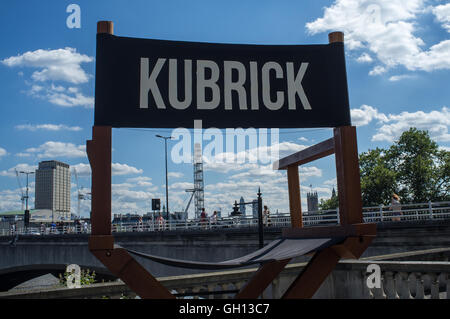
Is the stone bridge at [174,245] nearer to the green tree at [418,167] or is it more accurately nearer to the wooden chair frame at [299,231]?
the wooden chair frame at [299,231]

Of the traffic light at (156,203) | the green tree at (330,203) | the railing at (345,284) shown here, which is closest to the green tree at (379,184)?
the green tree at (330,203)

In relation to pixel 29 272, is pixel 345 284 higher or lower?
higher

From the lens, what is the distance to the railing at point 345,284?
19.6ft

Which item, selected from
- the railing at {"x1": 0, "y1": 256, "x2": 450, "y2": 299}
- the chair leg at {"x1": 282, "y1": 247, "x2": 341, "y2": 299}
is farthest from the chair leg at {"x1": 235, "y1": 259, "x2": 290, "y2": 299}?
the railing at {"x1": 0, "y1": 256, "x2": 450, "y2": 299}

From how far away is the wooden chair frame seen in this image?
3029 mm

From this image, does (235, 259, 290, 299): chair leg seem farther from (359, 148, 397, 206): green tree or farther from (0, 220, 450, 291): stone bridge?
(359, 148, 397, 206): green tree

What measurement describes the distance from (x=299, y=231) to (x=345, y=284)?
4067mm

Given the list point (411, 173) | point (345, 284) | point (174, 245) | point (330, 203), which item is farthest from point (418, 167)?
point (345, 284)

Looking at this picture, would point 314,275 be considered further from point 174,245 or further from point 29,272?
point 29,272

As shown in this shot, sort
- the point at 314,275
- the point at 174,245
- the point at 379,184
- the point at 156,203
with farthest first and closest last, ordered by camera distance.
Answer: the point at 379,184
the point at 156,203
the point at 174,245
the point at 314,275

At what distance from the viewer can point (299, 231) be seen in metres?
4.14

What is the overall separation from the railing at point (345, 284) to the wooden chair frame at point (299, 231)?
2987mm

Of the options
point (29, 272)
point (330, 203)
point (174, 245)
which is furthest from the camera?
point (330, 203)
